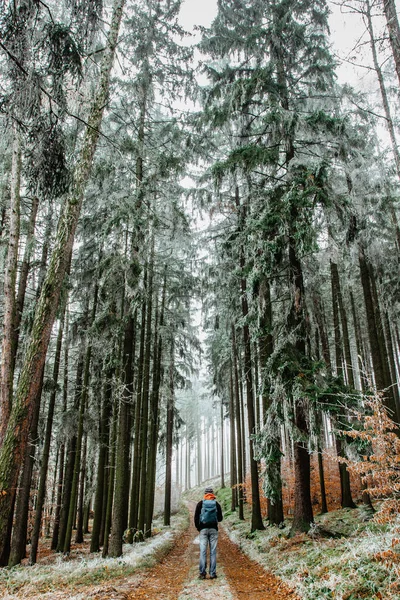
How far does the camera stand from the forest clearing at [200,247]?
557 cm

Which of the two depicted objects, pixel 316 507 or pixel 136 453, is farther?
pixel 316 507

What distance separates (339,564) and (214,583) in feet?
8.57

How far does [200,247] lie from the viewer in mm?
14953

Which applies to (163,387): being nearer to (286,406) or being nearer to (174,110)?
(286,406)

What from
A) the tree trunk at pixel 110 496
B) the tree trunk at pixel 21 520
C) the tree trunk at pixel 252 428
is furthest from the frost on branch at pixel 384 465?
the tree trunk at pixel 21 520

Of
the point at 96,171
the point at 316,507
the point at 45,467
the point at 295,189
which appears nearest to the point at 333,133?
the point at 295,189

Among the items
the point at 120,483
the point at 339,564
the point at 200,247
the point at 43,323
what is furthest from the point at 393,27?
the point at 120,483

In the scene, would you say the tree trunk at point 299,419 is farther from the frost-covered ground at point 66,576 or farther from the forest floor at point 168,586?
the frost-covered ground at point 66,576

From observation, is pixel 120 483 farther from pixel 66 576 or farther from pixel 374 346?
pixel 374 346

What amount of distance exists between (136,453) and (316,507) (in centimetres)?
866

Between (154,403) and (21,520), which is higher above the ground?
(154,403)

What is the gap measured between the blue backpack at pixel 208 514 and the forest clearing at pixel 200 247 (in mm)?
64

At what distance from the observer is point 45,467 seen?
429 inches

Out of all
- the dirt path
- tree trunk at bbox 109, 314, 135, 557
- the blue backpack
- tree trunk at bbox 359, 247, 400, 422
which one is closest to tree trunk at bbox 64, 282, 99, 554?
tree trunk at bbox 109, 314, 135, 557
